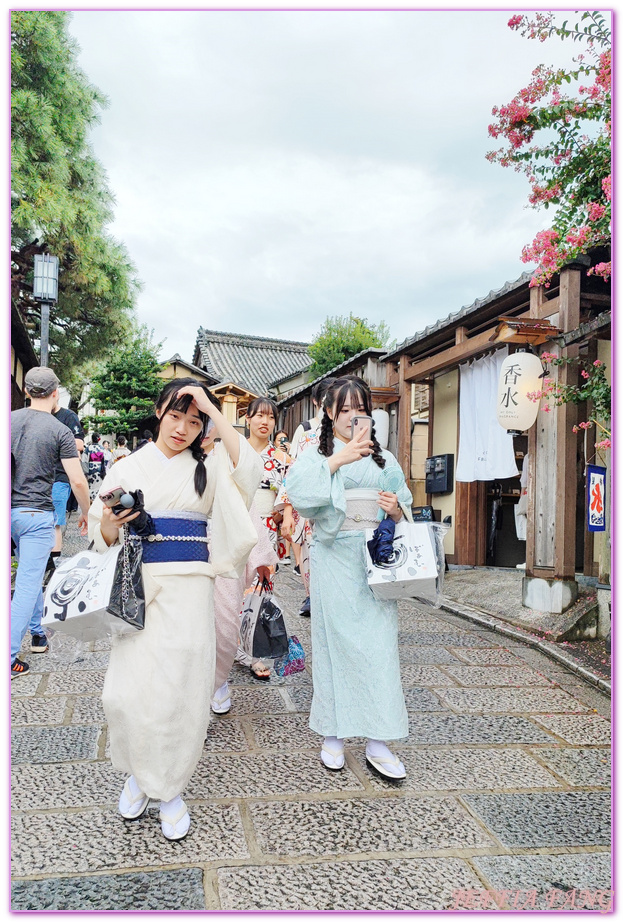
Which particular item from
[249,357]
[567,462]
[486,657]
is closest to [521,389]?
[567,462]

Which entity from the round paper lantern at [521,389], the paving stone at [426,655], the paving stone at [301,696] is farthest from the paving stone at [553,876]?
the round paper lantern at [521,389]

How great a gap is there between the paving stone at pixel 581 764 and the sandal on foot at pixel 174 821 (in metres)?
2.02

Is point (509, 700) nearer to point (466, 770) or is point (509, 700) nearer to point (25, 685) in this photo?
point (466, 770)

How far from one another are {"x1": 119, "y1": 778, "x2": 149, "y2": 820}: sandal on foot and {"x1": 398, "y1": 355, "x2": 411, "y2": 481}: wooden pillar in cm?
916

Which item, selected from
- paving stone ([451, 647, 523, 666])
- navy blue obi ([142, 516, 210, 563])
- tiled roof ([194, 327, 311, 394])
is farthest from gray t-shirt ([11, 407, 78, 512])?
tiled roof ([194, 327, 311, 394])

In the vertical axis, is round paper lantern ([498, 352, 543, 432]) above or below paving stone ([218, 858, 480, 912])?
above

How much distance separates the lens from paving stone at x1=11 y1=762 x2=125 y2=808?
309cm

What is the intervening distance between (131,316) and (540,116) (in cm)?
1503

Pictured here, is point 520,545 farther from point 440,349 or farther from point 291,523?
point 291,523

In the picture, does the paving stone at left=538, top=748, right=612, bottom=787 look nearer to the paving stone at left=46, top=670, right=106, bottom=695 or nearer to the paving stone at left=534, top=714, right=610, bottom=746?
the paving stone at left=534, top=714, right=610, bottom=746

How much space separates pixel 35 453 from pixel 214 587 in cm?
229

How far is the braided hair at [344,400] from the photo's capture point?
145 inches

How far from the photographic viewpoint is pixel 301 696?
4734 mm

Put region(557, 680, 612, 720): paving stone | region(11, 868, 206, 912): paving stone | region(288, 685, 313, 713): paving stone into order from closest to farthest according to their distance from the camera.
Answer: region(11, 868, 206, 912): paving stone, region(288, 685, 313, 713): paving stone, region(557, 680, 612, 720): paving stone
